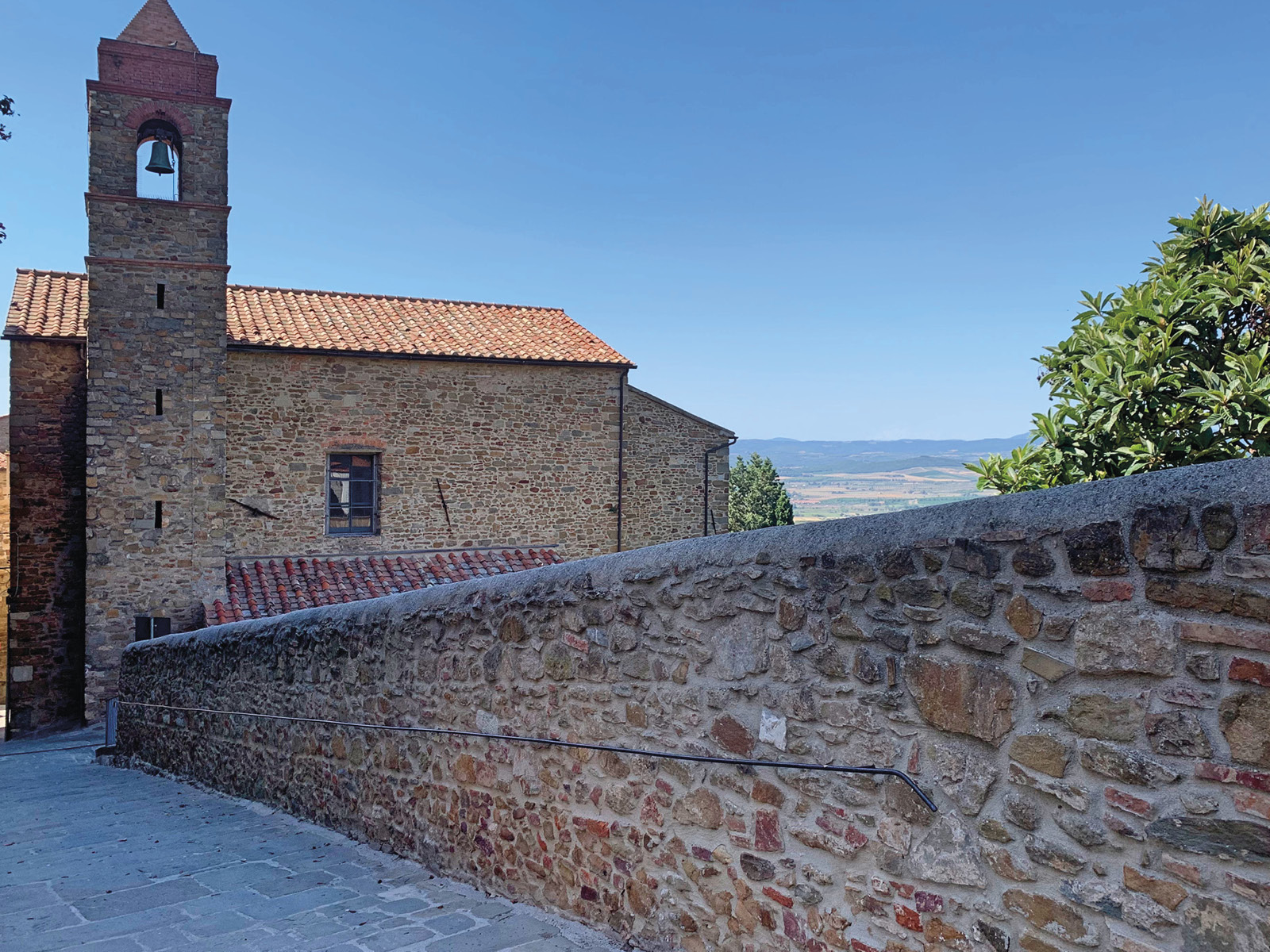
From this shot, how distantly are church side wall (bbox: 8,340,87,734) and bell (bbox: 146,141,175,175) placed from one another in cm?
367

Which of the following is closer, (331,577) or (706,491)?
(331,577)

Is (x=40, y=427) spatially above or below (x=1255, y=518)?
above

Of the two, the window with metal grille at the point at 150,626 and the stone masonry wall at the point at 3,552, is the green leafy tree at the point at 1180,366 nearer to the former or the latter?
the window with metal grille at the point at 150,626

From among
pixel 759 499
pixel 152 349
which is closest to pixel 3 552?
pixel 152 349

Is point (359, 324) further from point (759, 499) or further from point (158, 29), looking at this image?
point (759, 499)

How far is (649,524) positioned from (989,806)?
16.0 m

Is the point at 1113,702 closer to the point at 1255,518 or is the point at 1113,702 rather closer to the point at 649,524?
the point at 1255,518

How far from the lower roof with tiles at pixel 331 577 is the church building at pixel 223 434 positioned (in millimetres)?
51

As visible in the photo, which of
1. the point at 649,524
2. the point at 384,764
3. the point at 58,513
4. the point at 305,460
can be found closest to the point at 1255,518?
the point at 384,764

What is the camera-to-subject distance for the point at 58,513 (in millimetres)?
15492

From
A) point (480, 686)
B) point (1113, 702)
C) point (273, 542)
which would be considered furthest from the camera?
point (273, 542)

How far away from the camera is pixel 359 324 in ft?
55.8

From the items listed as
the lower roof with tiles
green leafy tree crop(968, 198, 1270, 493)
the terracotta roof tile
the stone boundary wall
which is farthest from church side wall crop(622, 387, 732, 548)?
the stone boundary wall

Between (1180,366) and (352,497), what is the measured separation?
42.6ft
